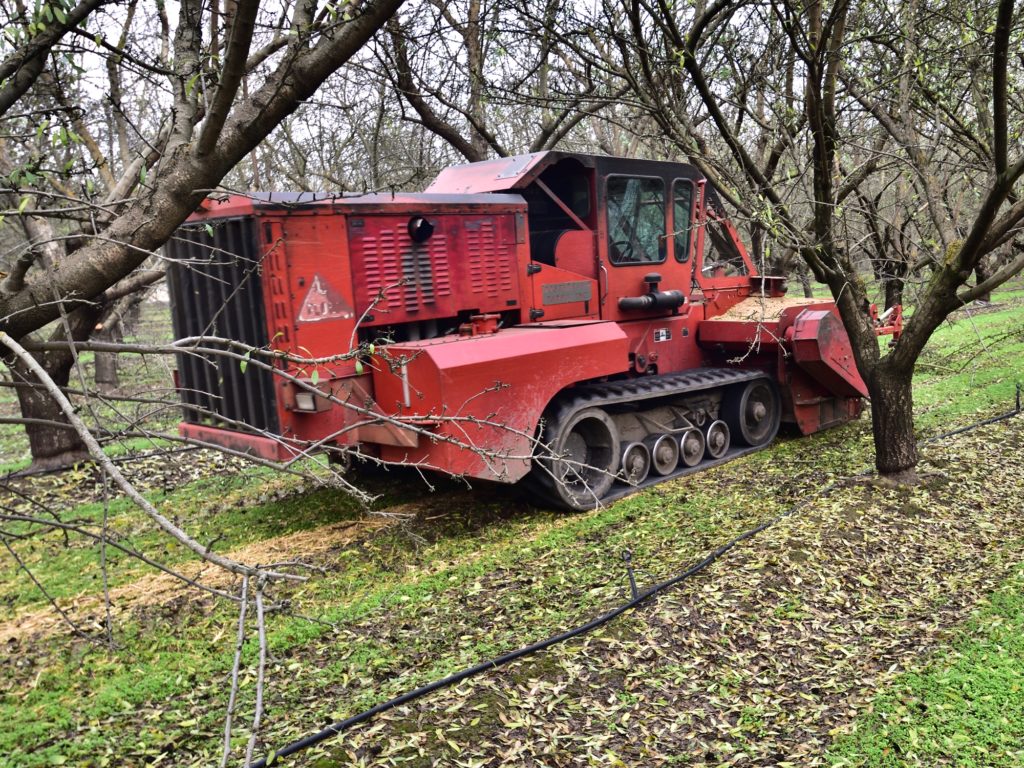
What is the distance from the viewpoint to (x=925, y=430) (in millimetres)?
9234

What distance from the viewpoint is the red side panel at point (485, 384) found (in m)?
6.12

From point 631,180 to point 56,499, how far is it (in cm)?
657

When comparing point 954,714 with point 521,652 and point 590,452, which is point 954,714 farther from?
point 590,452

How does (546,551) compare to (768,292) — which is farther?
(768,292)

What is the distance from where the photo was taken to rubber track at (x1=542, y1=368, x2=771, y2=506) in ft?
23.6

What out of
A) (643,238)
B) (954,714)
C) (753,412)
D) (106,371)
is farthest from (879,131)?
(106,371)

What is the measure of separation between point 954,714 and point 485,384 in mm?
3623

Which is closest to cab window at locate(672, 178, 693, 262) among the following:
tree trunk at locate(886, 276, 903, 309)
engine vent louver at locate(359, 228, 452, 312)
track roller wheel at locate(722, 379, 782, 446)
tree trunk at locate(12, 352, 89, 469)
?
track roller wheel at locate(722, 379, 782, 446)

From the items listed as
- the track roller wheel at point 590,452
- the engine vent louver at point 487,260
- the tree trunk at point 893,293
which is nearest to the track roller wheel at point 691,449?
the track roller wheel at point 590,452

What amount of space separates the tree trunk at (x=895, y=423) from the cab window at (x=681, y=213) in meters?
2.56

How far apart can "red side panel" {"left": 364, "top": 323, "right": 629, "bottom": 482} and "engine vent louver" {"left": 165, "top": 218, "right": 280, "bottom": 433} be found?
963mm

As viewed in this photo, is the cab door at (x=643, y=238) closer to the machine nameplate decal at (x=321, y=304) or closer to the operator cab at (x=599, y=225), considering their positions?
the operator cab at (x=599, y=225)

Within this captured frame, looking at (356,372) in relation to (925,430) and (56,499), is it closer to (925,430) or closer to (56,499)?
(56,499)

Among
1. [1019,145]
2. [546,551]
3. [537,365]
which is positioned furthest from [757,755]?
[1019,145]
